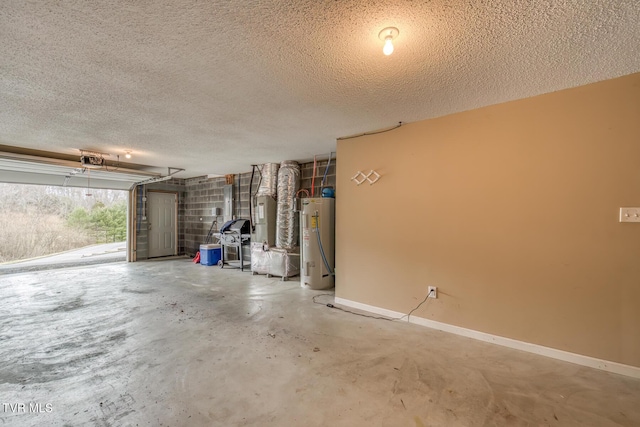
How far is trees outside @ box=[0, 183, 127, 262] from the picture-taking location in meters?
6.80

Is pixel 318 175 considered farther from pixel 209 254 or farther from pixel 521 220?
pixel 209 254

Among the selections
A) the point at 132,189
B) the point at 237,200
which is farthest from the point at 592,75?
the point at 132,189

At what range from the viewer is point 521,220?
246cm

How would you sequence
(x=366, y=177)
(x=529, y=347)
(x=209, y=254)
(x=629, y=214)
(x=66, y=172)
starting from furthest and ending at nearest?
(x=209, y=254), (x=66, y=172), (x=366, y=177), (x=529, y=347), (x=629, y=214)

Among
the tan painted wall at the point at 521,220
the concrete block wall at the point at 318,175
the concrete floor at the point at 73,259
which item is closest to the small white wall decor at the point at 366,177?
the tan painted wall at the point at 521,220

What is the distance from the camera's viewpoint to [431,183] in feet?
9.63

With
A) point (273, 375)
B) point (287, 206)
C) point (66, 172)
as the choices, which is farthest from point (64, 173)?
point (273, 375)

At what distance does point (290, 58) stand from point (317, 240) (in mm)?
2928

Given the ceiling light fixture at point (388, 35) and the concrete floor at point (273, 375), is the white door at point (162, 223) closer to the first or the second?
the concrete floor at point (273, 375)

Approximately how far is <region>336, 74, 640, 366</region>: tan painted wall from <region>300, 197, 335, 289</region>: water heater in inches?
42.1

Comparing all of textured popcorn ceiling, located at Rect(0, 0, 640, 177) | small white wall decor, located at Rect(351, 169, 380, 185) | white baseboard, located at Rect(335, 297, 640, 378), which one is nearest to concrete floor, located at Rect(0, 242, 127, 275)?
textured popcorn ceiling, located at Rect(0, 0, 640, 177)

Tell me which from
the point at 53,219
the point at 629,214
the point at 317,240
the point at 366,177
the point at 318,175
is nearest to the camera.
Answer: the point at 629,214

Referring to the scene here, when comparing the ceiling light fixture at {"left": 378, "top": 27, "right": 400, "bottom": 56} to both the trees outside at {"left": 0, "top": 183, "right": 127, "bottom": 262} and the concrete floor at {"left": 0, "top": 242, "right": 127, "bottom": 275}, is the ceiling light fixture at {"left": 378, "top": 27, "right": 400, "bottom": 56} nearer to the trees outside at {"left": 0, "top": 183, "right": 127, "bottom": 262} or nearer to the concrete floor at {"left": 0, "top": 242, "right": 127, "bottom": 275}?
the concrete floor at {"left": 0, "top": 242, "right": 127, "bottom": 275}

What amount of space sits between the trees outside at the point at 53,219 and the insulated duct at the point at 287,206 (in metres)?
5.68
